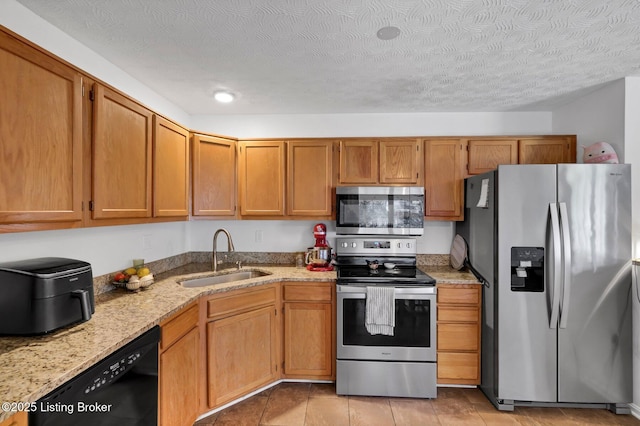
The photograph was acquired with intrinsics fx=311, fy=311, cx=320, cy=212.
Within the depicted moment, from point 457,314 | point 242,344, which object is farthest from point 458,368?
point 242,344

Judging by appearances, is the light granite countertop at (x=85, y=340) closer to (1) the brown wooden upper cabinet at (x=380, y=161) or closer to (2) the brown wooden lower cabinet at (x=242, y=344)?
(2) the brown wooden lower cabinet at (x=242, y=344)

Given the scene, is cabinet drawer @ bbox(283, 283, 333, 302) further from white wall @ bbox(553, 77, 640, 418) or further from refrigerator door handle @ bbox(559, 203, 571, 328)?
white wall @ bbox(553, 77, 640, 418)

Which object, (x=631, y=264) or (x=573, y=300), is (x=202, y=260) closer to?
(x=573, y=300)

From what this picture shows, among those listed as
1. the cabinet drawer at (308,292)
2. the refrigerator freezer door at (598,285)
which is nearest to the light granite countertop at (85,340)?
the cabinet drawer at (308,292)

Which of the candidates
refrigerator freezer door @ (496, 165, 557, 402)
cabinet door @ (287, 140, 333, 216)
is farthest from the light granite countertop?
refrigerator freezer door @ (496, 165, 557, 402)

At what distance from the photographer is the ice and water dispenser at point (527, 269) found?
226cm

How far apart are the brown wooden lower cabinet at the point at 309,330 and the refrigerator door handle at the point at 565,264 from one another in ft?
5.47

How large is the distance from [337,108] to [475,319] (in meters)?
2.24

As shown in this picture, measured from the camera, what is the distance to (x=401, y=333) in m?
2.46

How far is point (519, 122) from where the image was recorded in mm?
3068

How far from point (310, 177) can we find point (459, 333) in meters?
1.86

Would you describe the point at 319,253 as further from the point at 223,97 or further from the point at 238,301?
the point at 223,97

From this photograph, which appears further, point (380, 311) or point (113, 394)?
point (380, 311)

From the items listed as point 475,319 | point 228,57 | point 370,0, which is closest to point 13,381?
point 228,57
